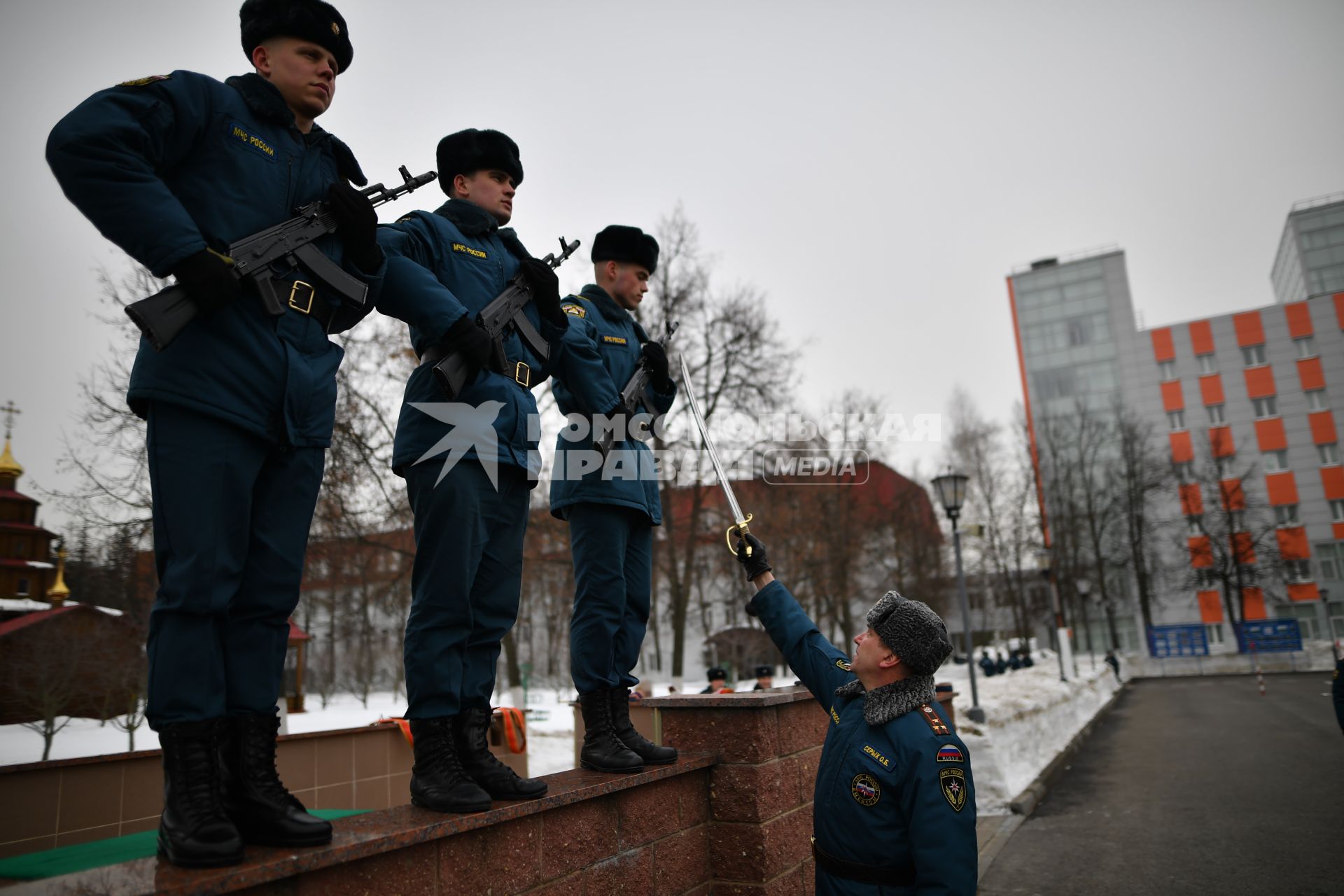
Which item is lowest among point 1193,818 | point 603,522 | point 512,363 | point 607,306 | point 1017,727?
point 1193,818

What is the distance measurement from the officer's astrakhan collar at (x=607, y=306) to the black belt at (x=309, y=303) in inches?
71.0

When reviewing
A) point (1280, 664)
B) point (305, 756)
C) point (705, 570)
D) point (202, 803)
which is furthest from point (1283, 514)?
point (202, 803)

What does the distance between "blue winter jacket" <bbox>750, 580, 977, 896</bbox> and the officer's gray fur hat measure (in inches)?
6.4

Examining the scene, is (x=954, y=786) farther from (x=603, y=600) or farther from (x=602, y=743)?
(x=603, y=600)

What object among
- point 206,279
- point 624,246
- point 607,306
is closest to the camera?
point 206,279

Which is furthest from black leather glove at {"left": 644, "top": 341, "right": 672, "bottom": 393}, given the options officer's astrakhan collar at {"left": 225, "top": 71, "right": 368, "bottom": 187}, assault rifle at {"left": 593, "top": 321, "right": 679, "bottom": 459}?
officer's astrakhan collar at {"left": 225, "top": 71, "right": 368, "bottom": 187}

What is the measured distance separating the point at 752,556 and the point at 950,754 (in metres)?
1.13

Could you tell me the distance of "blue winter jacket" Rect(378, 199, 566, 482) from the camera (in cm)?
287

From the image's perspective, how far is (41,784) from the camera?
17.5 feet

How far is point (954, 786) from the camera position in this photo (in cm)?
253

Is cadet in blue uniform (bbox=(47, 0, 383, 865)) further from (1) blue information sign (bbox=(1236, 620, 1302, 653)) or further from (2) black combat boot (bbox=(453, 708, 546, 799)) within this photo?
(1) blue information sign (bbox=(1236, 620, 1302, 653))

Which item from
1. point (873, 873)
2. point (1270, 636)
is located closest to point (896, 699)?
point (873, 873)

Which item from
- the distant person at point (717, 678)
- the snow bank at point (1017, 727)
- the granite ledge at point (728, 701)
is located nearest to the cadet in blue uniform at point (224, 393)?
the granite ledge at point (728, 701)

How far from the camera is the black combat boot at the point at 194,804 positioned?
1935 mm
